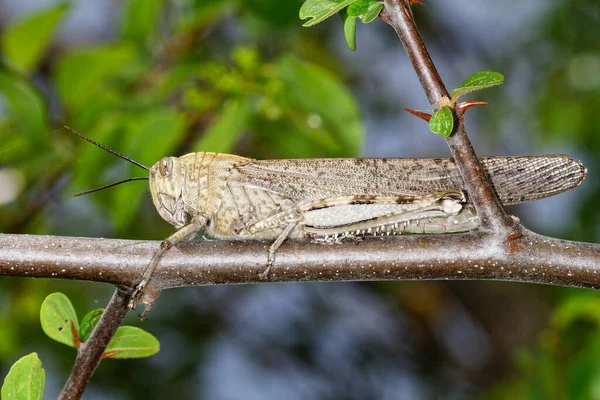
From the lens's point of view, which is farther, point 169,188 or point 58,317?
point 169,188

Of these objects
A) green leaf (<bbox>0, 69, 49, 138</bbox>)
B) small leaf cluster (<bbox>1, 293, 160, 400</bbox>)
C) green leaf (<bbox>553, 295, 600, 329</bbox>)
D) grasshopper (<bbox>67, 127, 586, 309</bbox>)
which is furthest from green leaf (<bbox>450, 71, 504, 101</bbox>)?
green leaf (<bbox>0, 69, 49, 138</bbox>)

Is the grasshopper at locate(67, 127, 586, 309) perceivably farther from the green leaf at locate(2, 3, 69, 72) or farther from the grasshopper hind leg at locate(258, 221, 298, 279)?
the green leaf at locate(2, 3, 69, 72)

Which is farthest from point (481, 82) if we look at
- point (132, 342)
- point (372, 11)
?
point (132, 342)

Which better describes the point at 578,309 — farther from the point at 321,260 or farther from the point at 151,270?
A: the point at 151,270

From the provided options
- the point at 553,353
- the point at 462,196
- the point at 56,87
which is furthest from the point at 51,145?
the point at 553,353

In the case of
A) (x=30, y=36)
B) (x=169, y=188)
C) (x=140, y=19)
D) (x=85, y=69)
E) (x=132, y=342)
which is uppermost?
(x=140, y=19)

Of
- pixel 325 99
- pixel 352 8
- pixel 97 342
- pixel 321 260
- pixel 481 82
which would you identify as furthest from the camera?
pixel 325 99

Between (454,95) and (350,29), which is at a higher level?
(350,29)
